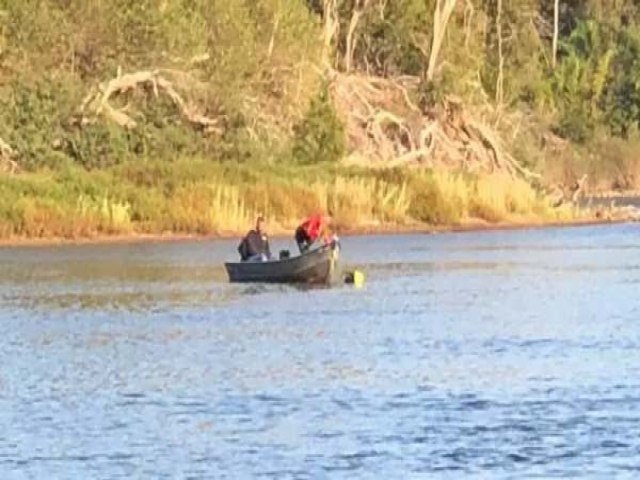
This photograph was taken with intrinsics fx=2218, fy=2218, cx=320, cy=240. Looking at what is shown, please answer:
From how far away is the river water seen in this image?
76.5 ft

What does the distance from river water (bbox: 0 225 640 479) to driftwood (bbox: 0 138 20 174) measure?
41.6ft

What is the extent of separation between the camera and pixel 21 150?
225 ft

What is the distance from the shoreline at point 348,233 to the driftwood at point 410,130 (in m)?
5.72

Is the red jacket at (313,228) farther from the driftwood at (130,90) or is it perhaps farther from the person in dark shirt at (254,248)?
the driftwood at (130,90)

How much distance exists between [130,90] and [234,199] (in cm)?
770

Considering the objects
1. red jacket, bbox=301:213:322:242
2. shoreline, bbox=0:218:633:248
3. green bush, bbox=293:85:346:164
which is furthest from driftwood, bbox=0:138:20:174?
red jacket, bbox=301:213:322:242

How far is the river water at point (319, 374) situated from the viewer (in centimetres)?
2331

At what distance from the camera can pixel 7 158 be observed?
6856 centimetres

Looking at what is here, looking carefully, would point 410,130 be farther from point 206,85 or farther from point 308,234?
point 308,234

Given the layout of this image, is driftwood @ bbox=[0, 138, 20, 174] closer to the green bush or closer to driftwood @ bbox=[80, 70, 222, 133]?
driftwood @ bbox=[80, 70, 222, 133]

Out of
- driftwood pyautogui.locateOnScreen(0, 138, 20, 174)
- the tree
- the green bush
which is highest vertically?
the tree

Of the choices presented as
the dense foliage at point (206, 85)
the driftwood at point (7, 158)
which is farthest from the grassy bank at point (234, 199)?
the driftwood at point (7, 158)

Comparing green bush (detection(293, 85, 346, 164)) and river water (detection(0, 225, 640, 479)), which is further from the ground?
green bush (detection(293, 85, 346, 164))

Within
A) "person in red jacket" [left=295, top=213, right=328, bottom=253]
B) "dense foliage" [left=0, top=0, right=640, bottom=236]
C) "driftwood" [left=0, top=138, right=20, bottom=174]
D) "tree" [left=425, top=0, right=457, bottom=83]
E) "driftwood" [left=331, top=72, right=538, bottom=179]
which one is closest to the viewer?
"person in red jacket" [left=295, top=213, right=328, bottom=253]
